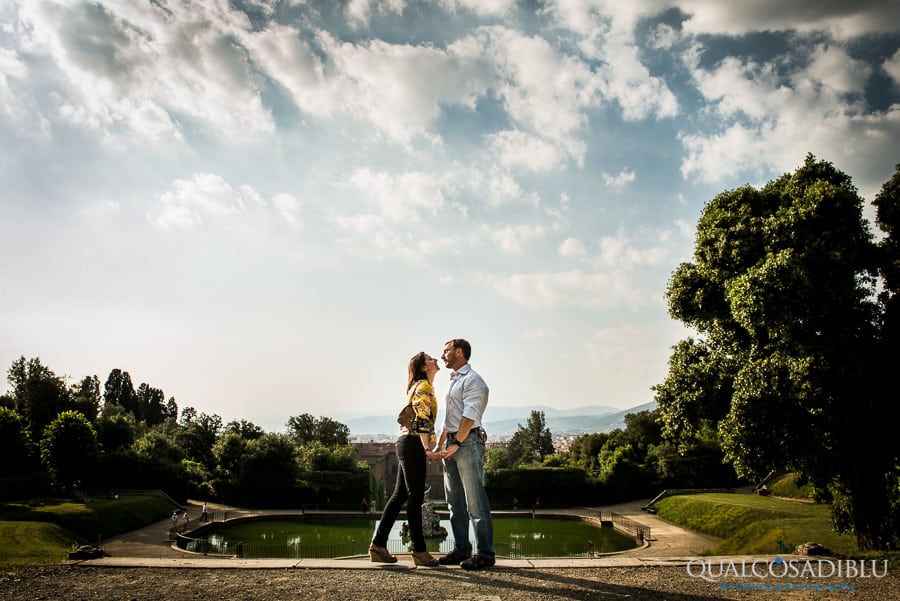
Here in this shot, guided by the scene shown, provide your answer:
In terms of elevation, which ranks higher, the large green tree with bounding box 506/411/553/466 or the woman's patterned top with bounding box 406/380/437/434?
the woman's patterned top with bounding box 406/380/437/434

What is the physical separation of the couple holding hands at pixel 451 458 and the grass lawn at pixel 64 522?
17854 millimetres

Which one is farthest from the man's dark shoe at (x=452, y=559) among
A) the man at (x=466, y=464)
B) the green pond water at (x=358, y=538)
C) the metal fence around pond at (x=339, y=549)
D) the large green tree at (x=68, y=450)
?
the large green tree at (x=68, y=450)

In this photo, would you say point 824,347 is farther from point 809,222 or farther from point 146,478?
point 146,478

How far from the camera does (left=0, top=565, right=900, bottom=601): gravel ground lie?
5383 mm

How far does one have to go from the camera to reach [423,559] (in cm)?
654

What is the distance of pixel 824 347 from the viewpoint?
11180 millimetres

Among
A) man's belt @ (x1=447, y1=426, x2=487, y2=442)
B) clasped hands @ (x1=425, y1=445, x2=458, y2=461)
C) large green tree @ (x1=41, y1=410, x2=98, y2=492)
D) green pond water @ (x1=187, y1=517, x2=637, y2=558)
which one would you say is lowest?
green pond water @ (x1=187, y1=517, x2=637, y2=558)

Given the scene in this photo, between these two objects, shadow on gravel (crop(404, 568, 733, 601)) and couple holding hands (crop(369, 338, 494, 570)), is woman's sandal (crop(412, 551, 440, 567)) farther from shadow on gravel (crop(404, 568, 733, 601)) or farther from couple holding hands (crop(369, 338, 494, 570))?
shadow on gravel (crop(404, 568, 733, 601))

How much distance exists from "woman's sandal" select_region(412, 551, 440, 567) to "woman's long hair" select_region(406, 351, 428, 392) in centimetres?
196

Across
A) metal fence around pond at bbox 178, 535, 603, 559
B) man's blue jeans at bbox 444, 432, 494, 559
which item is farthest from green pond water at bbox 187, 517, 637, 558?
man's blue jeans at bbox 444, 432, 494, 559

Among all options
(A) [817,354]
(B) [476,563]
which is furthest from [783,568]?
(A) [817,354]

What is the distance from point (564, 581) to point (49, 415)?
64.6 m

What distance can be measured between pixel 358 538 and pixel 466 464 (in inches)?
1173

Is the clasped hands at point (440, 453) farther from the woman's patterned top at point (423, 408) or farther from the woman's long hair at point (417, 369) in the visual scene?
the woman's long hair at point (417, 369)
